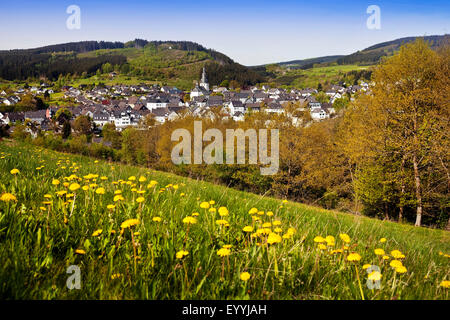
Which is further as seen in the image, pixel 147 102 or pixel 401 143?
pixel 147 102

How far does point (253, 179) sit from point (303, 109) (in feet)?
30.8

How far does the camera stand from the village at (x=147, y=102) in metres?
107

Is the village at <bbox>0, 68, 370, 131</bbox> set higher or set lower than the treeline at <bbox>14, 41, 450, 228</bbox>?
higher

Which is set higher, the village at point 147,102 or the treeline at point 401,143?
→ the village at point 147,102

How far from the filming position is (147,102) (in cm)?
15612

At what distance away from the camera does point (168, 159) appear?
41.0 m

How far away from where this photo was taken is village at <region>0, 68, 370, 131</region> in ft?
352

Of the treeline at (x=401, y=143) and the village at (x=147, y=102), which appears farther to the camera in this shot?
the village at (x=147, y=102)

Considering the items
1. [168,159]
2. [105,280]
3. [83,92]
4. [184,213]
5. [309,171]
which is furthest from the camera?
[83,92]

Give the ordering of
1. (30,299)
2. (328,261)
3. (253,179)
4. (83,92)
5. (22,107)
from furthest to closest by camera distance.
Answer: (83,92) < (22,107) < (253,179) < (328,261) < (30,299)

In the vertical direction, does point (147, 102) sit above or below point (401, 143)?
above

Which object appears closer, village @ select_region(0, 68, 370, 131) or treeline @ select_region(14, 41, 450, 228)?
treeline @ select_region(14, 41, 450, 228)
